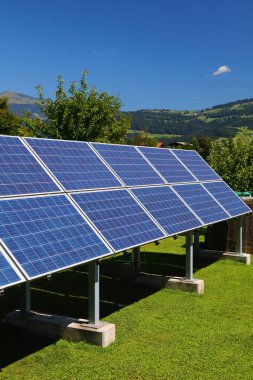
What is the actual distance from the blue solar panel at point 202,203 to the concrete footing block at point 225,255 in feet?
14.1

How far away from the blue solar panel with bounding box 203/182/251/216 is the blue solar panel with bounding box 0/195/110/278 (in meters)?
11.3

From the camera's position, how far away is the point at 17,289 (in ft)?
62.0

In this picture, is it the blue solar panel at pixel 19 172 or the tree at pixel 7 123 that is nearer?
the blue solar panel at pixel 19 172

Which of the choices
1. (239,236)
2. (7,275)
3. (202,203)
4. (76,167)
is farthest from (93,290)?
(239,236)

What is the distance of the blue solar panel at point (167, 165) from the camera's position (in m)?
20.7

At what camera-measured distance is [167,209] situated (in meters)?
16.8

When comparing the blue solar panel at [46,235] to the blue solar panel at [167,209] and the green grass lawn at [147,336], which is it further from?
the blue solar panel at [167,209]

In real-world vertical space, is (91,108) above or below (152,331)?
above

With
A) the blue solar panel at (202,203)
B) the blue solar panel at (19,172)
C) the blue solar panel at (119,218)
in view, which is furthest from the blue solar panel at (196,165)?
the blue solar panel at (19,172)

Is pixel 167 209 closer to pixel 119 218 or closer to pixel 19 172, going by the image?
pixel 119 218

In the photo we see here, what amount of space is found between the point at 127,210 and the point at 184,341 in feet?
14.5

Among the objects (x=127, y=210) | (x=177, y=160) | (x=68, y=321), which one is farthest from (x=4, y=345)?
(x=177, y=160)

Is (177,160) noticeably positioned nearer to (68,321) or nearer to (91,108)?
(68,321)

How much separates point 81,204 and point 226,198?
12.1 meters
